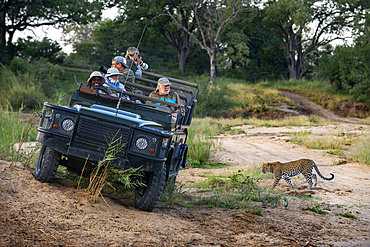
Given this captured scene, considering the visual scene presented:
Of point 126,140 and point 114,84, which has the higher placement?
point 114,84

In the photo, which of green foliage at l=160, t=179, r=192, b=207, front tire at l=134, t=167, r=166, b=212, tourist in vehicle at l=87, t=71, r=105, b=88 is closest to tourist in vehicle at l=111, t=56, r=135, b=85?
tourist in vehicle at l=87, t=71, r=105, b=88

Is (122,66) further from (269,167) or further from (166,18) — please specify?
(166,18)

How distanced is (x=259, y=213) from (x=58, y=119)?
2788mm

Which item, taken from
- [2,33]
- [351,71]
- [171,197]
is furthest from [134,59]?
[351,71]

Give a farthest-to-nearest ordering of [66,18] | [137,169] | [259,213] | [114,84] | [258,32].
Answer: [258,32] < [66,18] < [114,84] < [259,213] < [137,169]

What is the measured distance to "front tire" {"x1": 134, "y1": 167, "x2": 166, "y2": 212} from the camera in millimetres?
4750

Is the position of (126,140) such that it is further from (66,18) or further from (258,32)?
(258,32)

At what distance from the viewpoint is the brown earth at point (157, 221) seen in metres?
3.70

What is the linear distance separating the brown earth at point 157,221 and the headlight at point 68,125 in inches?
27.6

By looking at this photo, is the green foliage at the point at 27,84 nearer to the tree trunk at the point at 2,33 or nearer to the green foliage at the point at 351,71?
the tree trunk at the point at 2,33

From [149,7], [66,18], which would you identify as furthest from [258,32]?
[66,18]

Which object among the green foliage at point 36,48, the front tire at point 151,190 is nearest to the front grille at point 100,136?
the front tire at point 151,190

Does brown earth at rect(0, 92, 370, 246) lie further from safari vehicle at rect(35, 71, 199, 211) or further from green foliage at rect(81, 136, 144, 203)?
safari vehicle at rect(35, 71, 199, 211)

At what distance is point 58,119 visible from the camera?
181 inches
